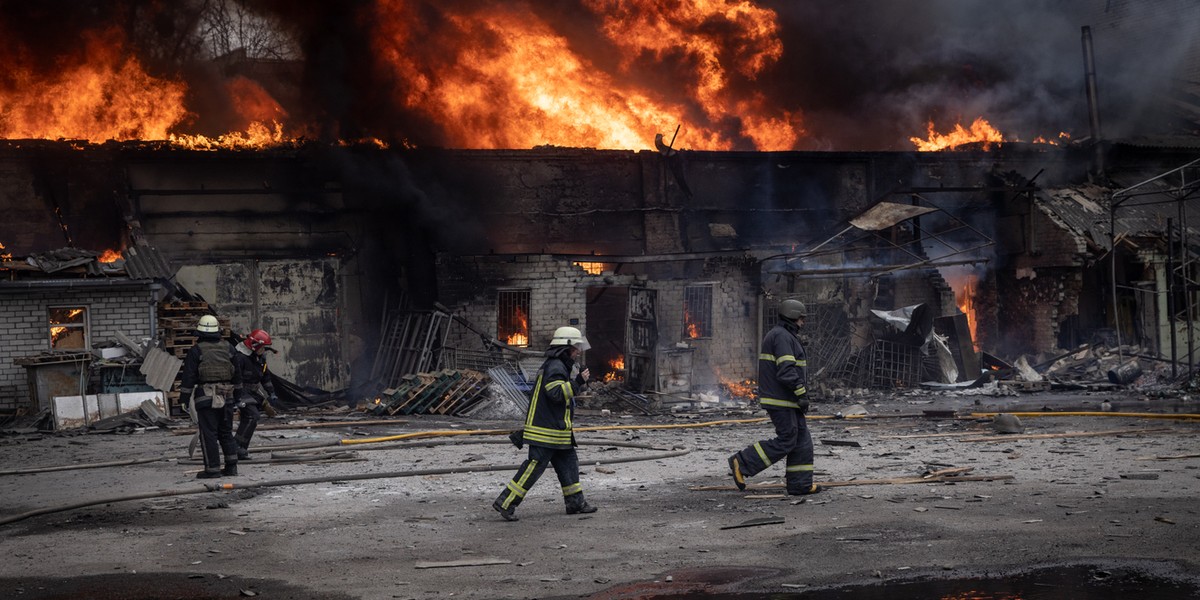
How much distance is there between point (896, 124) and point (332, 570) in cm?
2780

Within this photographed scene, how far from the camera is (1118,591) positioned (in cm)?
589

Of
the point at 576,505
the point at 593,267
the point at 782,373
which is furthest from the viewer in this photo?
the point at 593,267

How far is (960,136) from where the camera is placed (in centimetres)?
2922

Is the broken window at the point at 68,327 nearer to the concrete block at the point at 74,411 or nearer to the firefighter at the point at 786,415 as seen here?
the concrete block at the point at 74,411

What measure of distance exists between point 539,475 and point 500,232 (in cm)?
1536

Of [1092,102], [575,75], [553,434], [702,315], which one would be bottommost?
[553,434]

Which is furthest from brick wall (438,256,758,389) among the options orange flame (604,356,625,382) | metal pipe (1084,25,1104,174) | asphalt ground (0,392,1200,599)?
metal pipe (1084,25,1104,174)

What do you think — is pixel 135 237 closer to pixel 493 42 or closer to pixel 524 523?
pixel 493 42

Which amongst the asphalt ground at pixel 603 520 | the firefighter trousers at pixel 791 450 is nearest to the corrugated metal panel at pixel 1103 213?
the asphalt ground at pixel 603 520

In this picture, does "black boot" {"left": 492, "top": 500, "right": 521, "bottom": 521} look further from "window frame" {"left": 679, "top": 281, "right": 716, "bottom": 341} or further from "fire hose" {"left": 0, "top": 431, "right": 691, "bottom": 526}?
"window frame" {"left": 679, "top": 281, "right": 716, "bottom": 341}

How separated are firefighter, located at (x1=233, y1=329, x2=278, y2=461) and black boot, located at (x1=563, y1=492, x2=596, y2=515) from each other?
420cm

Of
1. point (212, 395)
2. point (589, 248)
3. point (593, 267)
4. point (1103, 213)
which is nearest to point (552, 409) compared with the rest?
point (212, 395)

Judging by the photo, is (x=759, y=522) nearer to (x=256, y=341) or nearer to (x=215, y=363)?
(x=215, y=363)

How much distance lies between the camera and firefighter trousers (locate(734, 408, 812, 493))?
29.1ft
